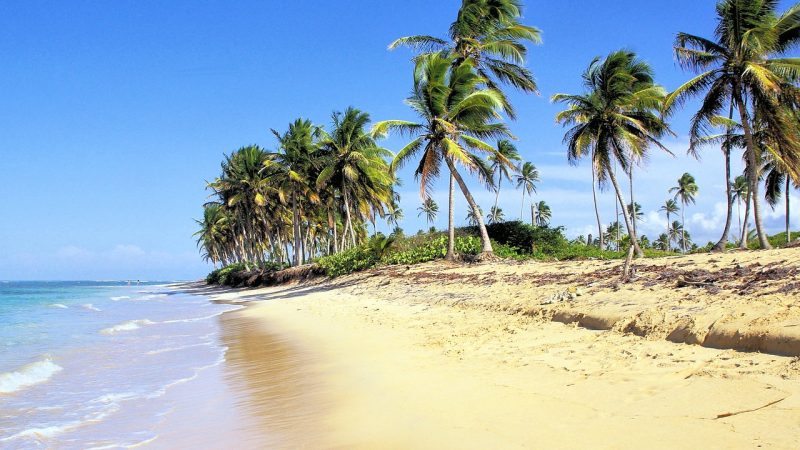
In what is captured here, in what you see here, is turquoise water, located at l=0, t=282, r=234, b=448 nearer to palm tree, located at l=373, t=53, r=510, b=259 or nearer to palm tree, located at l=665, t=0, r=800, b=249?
palm tree, located at l=373, t=53, r=510, b=259

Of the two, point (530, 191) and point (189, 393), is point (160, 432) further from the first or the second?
point (530, 191)

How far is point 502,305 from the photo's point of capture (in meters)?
10.4

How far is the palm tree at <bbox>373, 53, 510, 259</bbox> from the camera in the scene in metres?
21.4

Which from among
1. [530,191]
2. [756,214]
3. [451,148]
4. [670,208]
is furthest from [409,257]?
[670,208]

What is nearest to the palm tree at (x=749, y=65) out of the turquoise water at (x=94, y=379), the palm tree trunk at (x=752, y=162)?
the palm tree trunk at (x=752, y=162)

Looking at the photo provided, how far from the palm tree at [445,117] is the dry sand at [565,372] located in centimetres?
1129

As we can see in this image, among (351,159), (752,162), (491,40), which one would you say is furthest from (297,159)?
(752,162)

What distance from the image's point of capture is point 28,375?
28.6 feet

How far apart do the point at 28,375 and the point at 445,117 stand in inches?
678

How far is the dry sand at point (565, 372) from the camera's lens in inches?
152

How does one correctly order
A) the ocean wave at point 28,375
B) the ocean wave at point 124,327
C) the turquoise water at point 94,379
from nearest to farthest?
the turquoise water at point 94,379, the ocean wave at point 28,375, the ocean wave at point 124,327

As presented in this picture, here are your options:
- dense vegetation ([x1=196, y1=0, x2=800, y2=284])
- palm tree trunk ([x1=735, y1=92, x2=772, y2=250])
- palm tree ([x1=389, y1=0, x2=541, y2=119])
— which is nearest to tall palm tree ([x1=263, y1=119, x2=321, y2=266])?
dense vegetation ([x1=196, y1=0, x2=800, y2=284])

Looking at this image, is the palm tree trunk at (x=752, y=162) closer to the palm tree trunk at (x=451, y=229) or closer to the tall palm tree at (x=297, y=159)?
the palm tree trunk at (x=451, y=229)

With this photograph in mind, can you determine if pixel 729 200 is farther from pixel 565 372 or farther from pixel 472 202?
pixel 565 372
